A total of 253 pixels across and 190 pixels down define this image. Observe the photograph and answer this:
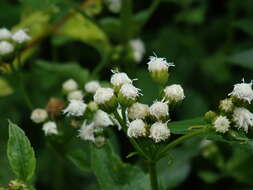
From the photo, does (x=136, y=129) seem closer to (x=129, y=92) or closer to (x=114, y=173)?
(x=129, y=92)

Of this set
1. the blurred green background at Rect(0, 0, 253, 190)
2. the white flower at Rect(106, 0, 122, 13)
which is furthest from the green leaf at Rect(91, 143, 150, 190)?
the white flower at Rect(106, 0, 122, 13)

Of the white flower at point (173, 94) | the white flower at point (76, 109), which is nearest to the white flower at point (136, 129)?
the white flower at point (173, 94)

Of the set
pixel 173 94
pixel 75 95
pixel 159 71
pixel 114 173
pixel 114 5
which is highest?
pixel 114 5

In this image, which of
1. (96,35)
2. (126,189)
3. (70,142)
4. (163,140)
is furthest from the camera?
(96,35)

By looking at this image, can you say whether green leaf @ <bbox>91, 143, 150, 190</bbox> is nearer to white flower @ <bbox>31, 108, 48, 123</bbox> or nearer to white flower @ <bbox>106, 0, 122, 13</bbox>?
white flower @ <bbox>31, 108, 48, 123</bbox>

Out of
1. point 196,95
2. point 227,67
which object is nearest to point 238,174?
point 196,95

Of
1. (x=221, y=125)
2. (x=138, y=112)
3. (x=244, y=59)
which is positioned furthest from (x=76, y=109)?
(x=244, y=59)

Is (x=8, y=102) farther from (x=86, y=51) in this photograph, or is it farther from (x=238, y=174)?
(x=238, y=174)
